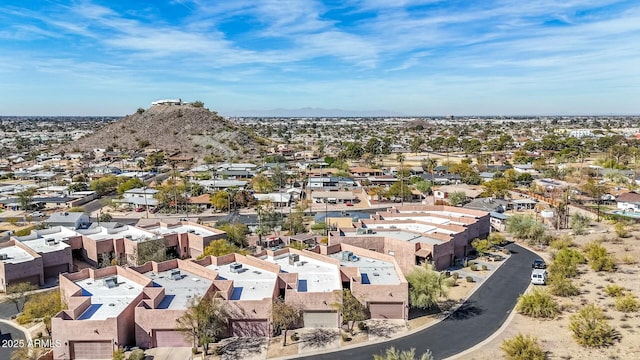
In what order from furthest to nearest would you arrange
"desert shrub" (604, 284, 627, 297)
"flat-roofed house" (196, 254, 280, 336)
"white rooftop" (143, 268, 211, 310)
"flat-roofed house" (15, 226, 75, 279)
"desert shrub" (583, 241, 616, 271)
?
"flat-roofed house" (15, 226, 75, 279) < "desert shrub" (583, 241, 616, 271) < "desert shrub" (604, 284, 627, 297) < "white rooftop" (143, 268, 211, 310) < "flat-roofed house" (196, 254, 280, 336)

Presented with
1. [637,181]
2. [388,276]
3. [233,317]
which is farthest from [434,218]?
[637,181]

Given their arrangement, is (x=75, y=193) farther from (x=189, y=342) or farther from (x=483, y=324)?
(x=483, y=324)

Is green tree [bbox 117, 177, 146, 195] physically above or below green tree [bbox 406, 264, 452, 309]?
above

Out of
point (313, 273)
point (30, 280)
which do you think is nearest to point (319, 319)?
point (313, 273)

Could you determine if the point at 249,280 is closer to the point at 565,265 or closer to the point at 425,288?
the point at 425,288

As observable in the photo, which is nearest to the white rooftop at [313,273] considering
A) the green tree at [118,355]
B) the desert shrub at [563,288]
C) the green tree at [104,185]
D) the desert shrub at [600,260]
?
the green tree at [118,355]

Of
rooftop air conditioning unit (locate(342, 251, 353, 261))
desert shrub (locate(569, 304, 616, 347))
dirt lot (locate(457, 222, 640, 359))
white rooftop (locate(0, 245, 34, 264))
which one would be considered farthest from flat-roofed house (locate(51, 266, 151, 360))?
desert shrub (locate(569, 304, 616, 347))

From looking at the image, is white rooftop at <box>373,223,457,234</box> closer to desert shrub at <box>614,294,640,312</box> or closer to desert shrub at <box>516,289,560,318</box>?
desert shrub at <box>516,289,560,318</box>
